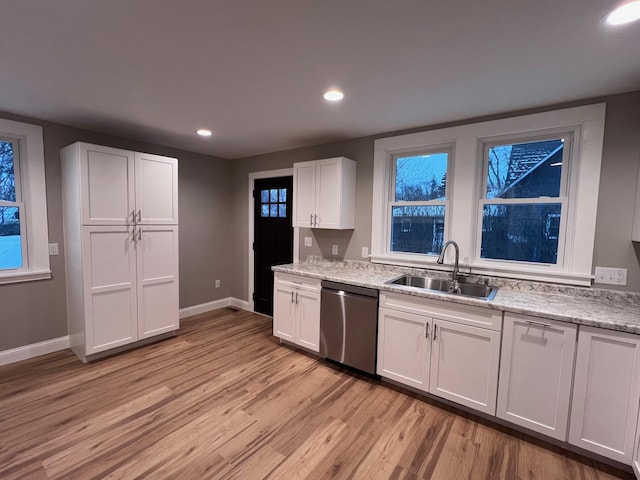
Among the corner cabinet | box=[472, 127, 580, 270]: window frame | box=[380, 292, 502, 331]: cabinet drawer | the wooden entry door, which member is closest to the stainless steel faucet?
box=[472, 127, 580, 270]: window frame

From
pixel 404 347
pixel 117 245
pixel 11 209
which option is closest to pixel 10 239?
pixel 11 209

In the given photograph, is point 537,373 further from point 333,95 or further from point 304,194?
point 304,194

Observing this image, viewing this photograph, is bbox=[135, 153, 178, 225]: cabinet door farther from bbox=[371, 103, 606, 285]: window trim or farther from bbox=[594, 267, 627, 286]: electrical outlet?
bbox=[594, 267, 627, 286]: electrical outlet

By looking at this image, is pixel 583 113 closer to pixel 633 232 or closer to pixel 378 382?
pixel 633 232

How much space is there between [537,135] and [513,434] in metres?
2.29

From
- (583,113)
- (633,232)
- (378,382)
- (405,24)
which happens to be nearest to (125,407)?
(378,382)

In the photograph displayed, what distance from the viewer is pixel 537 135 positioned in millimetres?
2416

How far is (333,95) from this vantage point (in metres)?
2.21

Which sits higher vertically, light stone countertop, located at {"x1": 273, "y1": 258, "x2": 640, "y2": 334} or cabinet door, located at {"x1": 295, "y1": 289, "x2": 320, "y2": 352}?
light stone countertop, located at {"x1": 273, "y1": 258, "x2": 640, "y2": 334}

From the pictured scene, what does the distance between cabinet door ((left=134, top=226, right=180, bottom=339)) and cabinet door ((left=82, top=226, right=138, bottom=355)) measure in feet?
0.27

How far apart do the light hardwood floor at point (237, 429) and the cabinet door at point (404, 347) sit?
0.53 ft

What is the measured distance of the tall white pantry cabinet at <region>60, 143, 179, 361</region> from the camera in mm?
2795

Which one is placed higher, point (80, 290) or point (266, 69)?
point (266, 69)

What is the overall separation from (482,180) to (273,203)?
2.63 m
